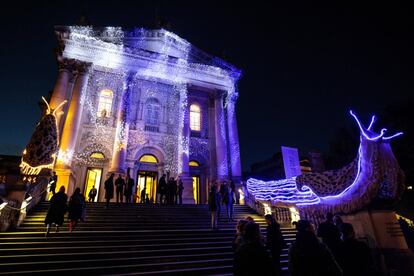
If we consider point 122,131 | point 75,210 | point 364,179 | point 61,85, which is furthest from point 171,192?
point 61,85


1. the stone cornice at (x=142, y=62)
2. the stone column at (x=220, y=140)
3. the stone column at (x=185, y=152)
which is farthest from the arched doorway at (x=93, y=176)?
the stone column at (x=220, y=140)

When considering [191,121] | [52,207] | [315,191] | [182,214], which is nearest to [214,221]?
[182,214]

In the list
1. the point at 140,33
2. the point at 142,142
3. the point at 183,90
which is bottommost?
the point at 142,142

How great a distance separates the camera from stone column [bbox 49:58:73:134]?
54.0 ft

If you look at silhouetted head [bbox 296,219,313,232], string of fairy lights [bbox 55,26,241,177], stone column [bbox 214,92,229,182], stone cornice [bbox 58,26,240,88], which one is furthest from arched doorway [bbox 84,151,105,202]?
silhouetted head [bbox 296,219,313,232]

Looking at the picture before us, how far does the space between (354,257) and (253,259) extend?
1.62 m

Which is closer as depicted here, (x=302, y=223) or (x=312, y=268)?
(x=312, y=268)

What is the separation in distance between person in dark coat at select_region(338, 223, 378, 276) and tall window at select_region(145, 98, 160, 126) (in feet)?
60.2

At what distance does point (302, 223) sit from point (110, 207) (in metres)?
10.0

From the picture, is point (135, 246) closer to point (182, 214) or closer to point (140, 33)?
point (182, 214)

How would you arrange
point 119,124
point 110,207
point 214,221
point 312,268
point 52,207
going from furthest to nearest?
1. point 119,124
2. point 110,207
3. point 214,221
4. point 52,207
5. point 312,268

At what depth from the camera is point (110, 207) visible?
11234 mm

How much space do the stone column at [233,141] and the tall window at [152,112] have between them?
622cm

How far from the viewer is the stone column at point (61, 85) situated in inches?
648
